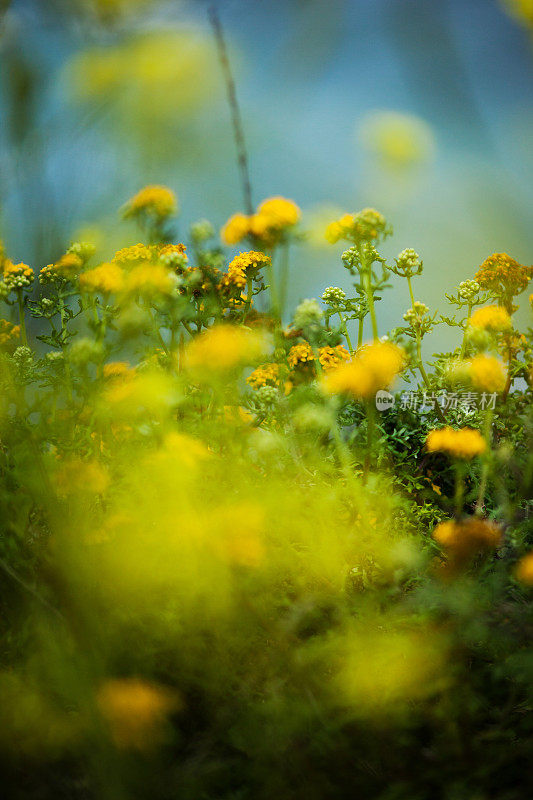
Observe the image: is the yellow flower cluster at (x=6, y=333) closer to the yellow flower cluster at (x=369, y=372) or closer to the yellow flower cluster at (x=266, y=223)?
the yellow flower cluster at (x=266, y=223)

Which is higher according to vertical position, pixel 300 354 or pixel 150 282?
pixel 300 354

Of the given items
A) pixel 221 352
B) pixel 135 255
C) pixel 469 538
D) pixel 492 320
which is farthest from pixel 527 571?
pixel 135 255

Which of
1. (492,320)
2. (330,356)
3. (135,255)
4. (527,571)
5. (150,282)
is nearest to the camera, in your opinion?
(527,571)

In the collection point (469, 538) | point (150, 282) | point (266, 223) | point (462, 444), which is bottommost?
point (469, 538)

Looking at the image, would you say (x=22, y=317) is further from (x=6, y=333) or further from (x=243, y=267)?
(x=243, y=267)

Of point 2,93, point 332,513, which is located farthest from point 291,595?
point 2,93

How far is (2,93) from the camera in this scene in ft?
2.07

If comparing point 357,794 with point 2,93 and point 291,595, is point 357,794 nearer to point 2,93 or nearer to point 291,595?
point 291,595

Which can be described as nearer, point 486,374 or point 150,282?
point 150,282

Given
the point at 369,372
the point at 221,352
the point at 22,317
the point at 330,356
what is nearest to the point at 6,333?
the point at 22,317

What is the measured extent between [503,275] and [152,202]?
0.67 meters

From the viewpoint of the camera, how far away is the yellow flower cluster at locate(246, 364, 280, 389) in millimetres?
1098

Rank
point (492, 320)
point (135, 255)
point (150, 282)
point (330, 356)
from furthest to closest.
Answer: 1. point (330, 356)
2. point (492, 320)
3. point (135, 255)
4. point (150, 282)

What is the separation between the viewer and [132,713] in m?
0.52
